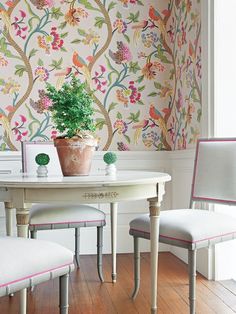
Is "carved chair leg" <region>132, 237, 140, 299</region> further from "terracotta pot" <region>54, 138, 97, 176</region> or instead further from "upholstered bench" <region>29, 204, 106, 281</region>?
"terracotta pot" <region>54, 138, 97, 176</region>

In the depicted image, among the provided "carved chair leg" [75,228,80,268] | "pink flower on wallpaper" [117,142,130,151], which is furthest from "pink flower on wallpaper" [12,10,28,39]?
"carved chair leg" [75,228,80,268]

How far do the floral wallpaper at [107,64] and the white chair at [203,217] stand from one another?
93 centimetres

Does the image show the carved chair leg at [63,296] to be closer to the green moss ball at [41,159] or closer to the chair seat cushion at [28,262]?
the chair seat cushion at [28,262]

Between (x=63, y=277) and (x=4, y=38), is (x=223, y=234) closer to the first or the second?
(x=63, y=277)

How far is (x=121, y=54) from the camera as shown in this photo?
388cm

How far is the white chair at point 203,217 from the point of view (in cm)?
224

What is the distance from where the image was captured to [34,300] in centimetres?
272

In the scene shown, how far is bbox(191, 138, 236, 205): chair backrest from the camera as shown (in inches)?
99.9

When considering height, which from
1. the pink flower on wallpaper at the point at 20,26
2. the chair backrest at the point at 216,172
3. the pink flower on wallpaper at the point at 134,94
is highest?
the pink flower on wallpaper at the point at 20,26

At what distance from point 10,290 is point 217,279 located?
1.90 metres

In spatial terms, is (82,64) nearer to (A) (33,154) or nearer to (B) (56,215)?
(A) (33,154)

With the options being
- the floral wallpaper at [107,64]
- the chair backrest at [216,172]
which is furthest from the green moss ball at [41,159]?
the floral wallpaper at [107,64]

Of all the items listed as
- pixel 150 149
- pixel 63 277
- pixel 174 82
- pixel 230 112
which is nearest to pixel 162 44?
pixel 174 82

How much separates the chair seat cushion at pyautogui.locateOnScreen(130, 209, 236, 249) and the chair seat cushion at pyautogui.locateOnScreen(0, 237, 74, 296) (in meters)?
0.68
